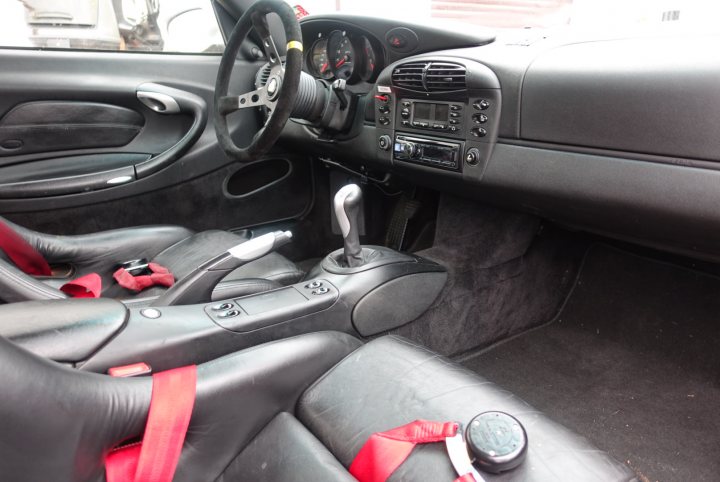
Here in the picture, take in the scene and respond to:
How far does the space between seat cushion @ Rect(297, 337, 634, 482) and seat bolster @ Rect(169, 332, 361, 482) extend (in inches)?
1.5

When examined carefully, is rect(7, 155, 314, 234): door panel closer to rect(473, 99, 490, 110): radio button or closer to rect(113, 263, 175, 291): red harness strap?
rect(113, 263, 175, 291): red harness strap

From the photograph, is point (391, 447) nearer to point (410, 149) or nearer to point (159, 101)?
point (410, 149)

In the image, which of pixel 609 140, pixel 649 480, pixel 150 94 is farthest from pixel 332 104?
pixel 649 480

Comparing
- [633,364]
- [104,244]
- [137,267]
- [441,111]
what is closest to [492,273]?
[633,364]

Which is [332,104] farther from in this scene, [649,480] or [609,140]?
[649,480]

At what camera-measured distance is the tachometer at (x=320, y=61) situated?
183 centimetres

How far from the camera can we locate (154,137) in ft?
6.43

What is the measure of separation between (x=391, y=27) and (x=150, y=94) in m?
0.89

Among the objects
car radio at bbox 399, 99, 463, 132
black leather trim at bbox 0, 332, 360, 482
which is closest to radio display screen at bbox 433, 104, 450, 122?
→ car radio at bbox 399, 99, 463, 132

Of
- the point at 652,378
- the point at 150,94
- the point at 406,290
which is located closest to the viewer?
the point at 406,290

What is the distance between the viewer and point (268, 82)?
142 cm

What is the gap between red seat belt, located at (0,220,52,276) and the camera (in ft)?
4.07

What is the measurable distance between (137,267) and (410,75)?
88 centimetres

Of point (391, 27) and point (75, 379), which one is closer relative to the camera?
point (75, 379)
